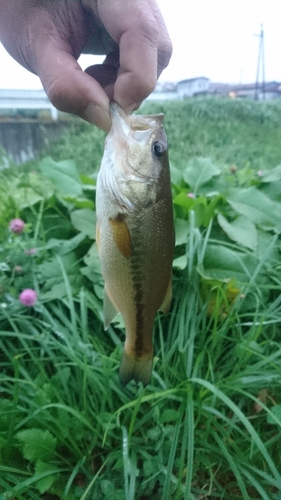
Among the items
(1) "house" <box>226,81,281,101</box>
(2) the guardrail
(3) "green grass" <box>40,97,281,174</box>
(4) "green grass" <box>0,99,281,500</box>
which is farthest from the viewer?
(3) "green grass" <box>40,97,281,174</box>

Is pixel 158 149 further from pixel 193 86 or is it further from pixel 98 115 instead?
pixel 193 86

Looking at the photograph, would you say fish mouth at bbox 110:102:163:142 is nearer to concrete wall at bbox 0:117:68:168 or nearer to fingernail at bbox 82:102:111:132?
fingernail at bbox 82:102:111:132

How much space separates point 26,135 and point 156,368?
122 centimetres

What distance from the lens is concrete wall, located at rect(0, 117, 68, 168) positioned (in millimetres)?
1738

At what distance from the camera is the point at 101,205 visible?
2.12 feet

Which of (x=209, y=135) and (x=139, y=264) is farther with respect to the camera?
(x=209, y=135)

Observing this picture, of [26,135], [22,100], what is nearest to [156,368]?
[22,100]

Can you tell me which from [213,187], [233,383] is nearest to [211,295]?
[233,383]

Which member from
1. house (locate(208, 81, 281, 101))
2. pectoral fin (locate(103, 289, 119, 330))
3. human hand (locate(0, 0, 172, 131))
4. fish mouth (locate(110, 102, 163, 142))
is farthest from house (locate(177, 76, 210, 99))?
pectoral fin (locate(103, 289, 119, 330))

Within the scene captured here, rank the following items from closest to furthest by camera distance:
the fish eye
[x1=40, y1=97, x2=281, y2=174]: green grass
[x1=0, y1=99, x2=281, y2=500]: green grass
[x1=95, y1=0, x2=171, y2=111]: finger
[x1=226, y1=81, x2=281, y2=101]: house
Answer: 1. [x1=95, y1=0, x2=171, y2=111]: finger
2. the fish eye
3. [x1=0, y1=99, x2=281, y2=500]: green grass
4. [x1=226, y1=81, x2=281, y2=101]: house
5. [x1=40, y1=97, x2=281, y2=174]: green grass

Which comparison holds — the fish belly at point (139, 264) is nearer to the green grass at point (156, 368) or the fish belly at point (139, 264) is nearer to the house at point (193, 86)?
the green grass at point (156, 368)

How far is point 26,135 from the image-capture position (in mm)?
1826

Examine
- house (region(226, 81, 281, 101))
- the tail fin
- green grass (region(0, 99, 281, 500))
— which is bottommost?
green grass (region(0, 99, 281, 500))

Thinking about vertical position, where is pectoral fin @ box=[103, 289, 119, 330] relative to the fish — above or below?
below
